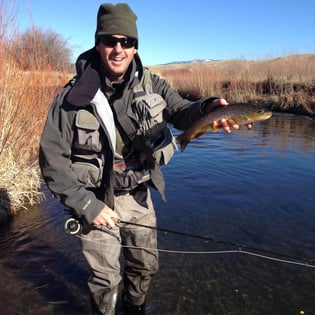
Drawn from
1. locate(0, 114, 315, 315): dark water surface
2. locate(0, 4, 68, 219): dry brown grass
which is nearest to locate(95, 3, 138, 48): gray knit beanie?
locate(0, 114, 315, 315): dark water surface

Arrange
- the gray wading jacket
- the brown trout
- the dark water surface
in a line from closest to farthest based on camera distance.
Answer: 1. the gray wading jacket
2. the brown trout
3. the dark water surface

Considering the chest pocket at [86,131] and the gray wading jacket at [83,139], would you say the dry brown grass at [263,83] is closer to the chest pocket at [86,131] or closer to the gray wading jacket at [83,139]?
the gray wading jacket at [83,139]

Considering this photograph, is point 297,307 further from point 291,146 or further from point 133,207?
point 291,146

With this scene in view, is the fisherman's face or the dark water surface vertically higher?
the fisherman's face

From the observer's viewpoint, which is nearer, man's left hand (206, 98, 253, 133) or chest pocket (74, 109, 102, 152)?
chest pocket (74, 109, 102, 152)

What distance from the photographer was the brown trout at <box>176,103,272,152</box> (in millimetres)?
2922

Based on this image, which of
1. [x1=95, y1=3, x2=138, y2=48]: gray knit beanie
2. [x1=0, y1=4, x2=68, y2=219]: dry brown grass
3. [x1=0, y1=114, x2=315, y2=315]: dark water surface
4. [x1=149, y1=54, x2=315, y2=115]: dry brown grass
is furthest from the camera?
[x1=149, y1=54, x2=315, y2=115]: dry brown grass

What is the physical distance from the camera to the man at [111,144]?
2.69 metres

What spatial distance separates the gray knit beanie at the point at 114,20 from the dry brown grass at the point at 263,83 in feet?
61.5

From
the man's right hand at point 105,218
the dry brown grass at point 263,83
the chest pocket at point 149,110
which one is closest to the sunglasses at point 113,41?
the chest pocket at point 149,110

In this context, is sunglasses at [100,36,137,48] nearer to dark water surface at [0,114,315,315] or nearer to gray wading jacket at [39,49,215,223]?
gray wading jacket at [39,49,215,223]

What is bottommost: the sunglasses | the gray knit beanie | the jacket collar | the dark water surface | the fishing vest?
the dark water surface

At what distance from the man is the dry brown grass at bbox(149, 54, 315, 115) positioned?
18.5 m

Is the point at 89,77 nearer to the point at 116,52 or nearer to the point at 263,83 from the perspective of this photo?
the point at 116,52
